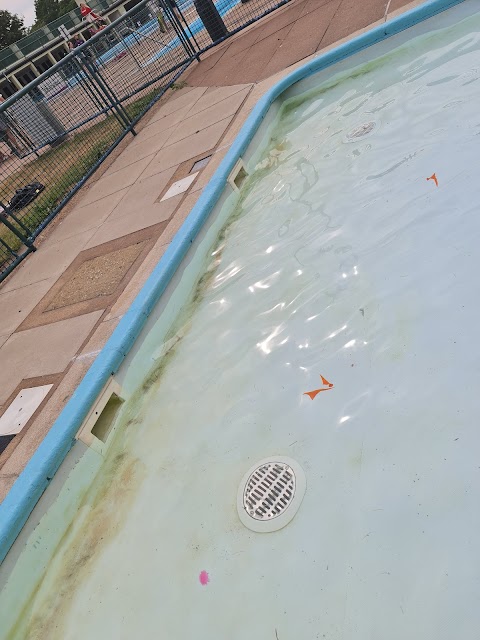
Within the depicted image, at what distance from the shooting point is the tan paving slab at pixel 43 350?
4.67 metres

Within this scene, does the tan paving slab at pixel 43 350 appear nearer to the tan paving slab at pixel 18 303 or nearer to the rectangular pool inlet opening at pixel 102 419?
the tan paving slab at pixel 18 303

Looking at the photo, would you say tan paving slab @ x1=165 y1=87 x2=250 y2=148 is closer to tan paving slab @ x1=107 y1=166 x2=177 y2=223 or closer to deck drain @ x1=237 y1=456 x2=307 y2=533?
tan paving slab @ x1=107 y1=166 x2=177 y2=223

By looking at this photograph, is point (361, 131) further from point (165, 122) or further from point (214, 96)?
point (165, 122)

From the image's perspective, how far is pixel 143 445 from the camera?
11.8 feet

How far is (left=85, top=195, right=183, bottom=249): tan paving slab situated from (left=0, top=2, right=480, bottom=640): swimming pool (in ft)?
3.66

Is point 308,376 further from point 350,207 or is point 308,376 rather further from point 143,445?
point 350,207

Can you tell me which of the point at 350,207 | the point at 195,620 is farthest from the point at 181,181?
the point at 195,620

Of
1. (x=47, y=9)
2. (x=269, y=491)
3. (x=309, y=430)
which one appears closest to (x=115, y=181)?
(x=309, y=430)

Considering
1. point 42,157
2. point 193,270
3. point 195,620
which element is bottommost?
point 195,620

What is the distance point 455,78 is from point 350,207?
2172 mm

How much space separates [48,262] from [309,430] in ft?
18.1

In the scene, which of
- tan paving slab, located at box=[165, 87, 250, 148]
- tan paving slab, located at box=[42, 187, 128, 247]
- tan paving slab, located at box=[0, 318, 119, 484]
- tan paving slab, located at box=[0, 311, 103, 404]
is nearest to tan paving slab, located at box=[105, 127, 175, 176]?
tan paving slab, located at box=[165, 87, 250, 148]

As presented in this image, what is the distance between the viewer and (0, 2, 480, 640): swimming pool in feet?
7.72

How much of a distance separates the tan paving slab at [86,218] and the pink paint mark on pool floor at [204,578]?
5.64m
